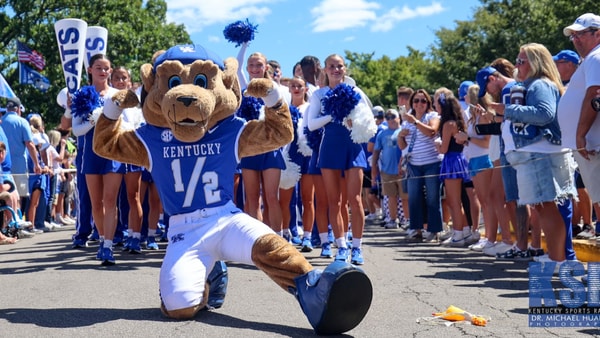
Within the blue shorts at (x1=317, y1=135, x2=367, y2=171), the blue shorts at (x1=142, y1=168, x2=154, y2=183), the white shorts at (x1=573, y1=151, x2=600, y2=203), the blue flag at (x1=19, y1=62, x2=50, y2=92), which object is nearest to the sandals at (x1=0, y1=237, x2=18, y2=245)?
the blue shorts at (x1=142, y1=168, x2=154, y2=183)

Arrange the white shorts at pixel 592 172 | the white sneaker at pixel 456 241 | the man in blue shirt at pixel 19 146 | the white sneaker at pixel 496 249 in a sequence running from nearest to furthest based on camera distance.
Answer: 1. the white shorts at pixel 592 172
2. the white sneaker at pixel 496 249
3. the white sneaker at pixel 456 241
4. the man in blue shirt at pixel 19 146

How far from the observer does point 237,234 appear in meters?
5.22

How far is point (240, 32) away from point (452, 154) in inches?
149

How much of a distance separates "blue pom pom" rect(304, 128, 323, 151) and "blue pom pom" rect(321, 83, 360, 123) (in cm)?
73

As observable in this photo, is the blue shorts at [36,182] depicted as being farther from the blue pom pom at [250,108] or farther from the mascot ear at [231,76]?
the mascot ear at [231,76]

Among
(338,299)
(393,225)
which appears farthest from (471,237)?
(338,299)

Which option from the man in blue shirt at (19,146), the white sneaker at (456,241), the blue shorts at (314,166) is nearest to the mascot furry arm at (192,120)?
the blue shorts at (314,166)

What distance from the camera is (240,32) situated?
840cm

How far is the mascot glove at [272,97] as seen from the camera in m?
5.52

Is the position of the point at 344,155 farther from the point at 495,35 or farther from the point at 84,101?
the point at 495,35

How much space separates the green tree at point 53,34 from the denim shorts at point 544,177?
30818 millimetres

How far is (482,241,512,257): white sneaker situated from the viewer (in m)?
9.30

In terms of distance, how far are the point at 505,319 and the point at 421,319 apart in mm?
568

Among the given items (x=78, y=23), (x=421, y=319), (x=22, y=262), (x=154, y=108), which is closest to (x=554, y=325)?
(x=421, y=319)
